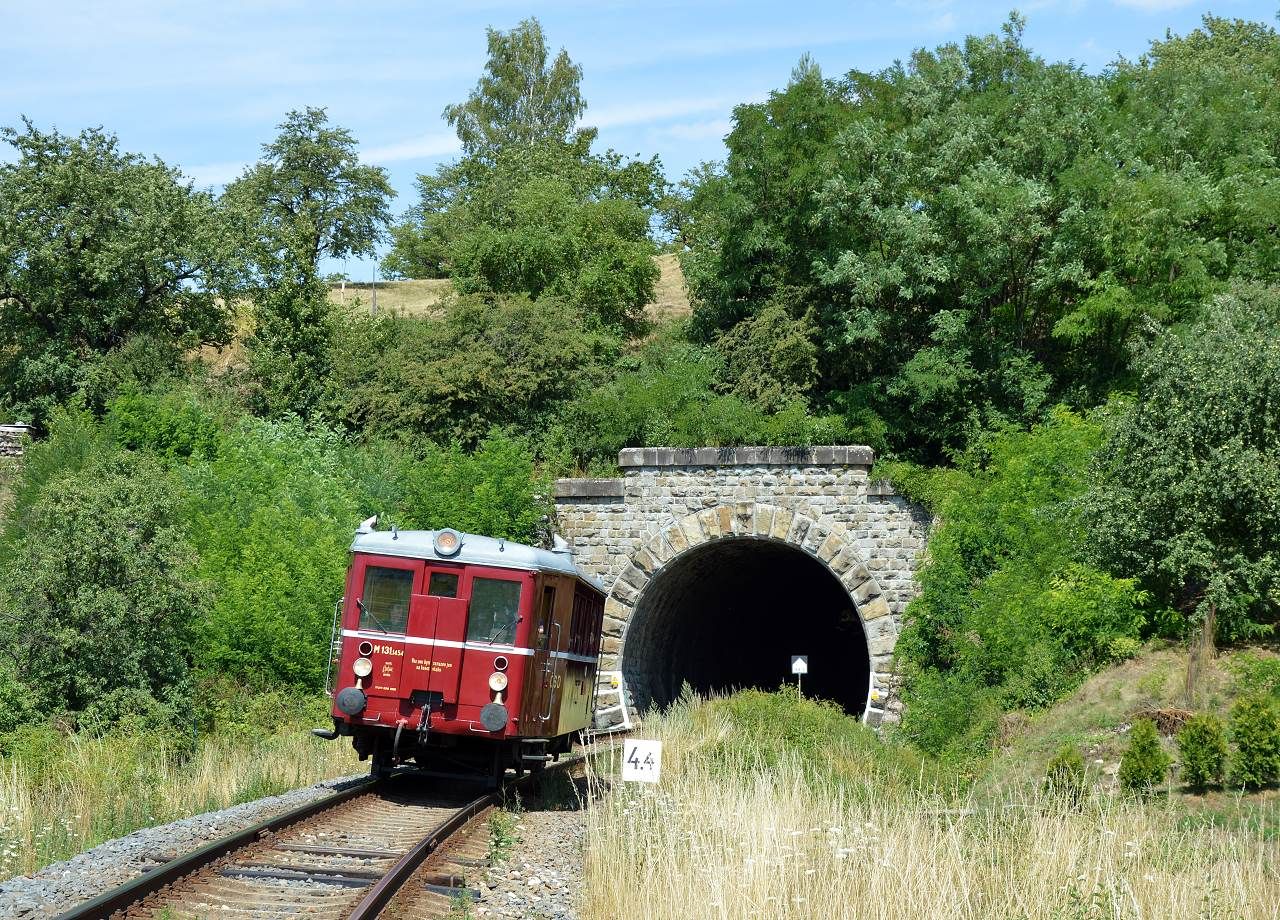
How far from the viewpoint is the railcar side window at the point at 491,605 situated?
13.9 m

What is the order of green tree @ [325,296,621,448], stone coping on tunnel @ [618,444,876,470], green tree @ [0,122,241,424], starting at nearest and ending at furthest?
stone coping on tunnel @ [618,444,876,470], green tree @ [325,296,621,448], green tree @ [0,122,241,424]

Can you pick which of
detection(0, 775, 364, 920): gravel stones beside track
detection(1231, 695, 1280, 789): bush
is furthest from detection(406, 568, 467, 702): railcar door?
detection(1231, 695, 1280, 789): bush

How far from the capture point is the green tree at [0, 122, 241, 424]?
34906 mm

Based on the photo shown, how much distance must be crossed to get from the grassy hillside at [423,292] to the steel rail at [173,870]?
39941 millimetres

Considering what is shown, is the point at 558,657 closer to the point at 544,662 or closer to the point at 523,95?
the point at 544,662

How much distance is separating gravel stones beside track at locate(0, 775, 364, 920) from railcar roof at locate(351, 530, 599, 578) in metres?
2.90

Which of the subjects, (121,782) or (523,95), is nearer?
(121,782)

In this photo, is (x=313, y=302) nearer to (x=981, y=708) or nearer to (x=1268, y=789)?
(x=981, y=708)

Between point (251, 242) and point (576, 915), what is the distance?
33425mm

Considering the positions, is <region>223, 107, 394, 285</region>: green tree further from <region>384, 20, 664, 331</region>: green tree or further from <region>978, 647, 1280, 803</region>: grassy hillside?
<region>978, 647, 1280, 803</region>: grassy hillside

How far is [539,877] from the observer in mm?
10297

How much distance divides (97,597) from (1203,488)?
16444mm

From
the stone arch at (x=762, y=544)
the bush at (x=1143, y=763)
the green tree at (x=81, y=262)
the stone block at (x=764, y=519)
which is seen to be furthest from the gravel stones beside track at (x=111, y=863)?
the green tree at (x=81, y=262)

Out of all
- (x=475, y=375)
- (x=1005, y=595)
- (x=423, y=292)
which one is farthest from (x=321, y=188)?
(x=1005, y=595)
